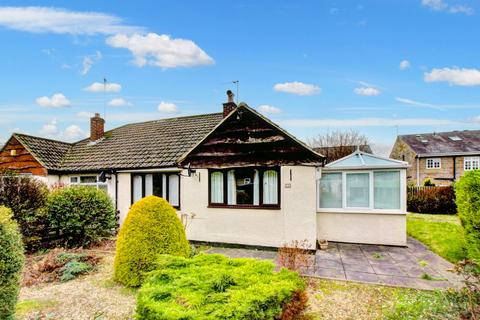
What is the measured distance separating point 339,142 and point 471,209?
2978cm

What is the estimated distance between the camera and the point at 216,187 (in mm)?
10766

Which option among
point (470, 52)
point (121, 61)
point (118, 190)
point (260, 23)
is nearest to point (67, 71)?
point (121, 61)

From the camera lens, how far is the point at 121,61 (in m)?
13.9

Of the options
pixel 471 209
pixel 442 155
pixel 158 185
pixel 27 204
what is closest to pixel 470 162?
pixel 442 155

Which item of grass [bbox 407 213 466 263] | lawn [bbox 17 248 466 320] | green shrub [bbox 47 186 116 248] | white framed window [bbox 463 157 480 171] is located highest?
white framed window [bbox 463 157 480 171]

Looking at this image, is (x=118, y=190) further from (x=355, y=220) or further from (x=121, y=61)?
(x=355, y=220)

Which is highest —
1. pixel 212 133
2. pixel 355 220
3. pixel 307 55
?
pixel 307 55

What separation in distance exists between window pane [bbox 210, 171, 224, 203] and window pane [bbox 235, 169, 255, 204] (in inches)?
27.7

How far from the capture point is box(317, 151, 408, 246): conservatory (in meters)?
9.98

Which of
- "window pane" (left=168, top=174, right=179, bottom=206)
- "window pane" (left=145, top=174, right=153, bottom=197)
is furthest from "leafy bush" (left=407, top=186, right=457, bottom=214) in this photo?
"window pane" (left=145, top=174, right=153, bottom=197)

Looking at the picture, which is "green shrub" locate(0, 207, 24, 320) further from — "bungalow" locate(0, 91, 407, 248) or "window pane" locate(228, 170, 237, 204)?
"window pane" locate(228, 170, 237, 204)

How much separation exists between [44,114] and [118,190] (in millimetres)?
6592

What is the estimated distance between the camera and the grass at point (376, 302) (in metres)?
4.84

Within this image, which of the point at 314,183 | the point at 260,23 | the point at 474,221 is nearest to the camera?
the point at 474,221
